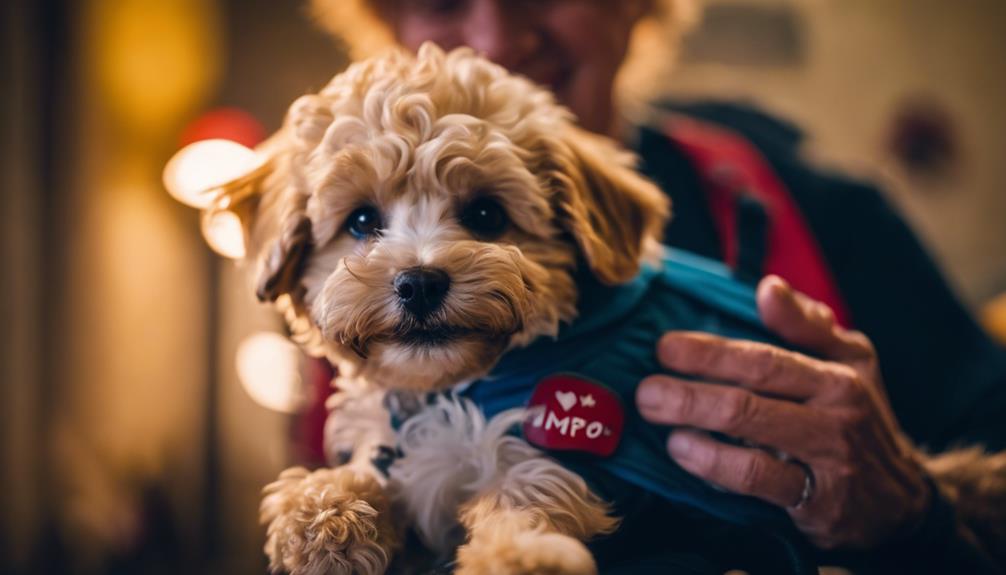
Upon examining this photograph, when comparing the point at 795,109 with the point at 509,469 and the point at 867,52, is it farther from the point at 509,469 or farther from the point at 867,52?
the point at 509,469

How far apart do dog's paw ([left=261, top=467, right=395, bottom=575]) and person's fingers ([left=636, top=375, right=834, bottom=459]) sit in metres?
0.45

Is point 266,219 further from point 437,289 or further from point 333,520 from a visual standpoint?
point 333,520

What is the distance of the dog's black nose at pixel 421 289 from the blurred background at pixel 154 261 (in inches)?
38.2

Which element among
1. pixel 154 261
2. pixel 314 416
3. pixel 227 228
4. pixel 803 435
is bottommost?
pixel 154 261

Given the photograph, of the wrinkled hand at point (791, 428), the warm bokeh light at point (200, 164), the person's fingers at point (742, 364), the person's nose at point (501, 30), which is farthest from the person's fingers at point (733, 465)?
the warm bokeh light at point (200, 164)

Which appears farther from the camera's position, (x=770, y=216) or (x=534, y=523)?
(x=770, y=216)

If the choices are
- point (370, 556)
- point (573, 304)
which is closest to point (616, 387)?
point (573, 304)

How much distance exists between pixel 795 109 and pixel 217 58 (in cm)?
409

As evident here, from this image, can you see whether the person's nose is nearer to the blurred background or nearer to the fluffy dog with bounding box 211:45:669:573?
the fluffy dog with bounding box 211:45:669:573

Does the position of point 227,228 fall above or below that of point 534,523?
above

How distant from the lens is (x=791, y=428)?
1220mm

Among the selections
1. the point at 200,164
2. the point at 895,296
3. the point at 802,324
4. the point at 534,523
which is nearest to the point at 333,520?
the point at 534,523

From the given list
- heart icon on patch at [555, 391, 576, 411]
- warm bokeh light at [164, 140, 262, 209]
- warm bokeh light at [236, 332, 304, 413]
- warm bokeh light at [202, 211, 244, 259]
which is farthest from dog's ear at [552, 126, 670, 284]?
warm bokeh light at [236, 332, 304, 413]

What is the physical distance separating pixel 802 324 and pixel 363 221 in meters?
0.82
